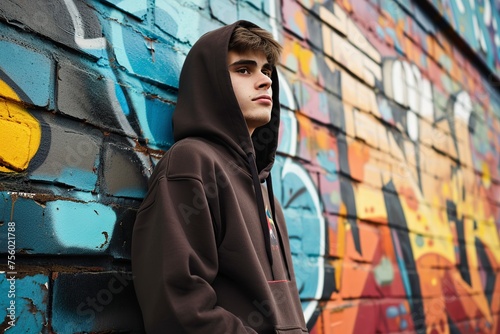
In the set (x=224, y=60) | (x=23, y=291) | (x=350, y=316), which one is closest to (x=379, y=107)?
(x=350, y=316)

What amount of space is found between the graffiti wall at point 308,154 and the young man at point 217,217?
0.17m

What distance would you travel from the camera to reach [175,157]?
1.58m

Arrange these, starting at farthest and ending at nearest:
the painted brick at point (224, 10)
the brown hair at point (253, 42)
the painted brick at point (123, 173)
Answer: the painted brick at point (224, 10), the brown hair at point (253, 42), the painted brick at point (123, 173)

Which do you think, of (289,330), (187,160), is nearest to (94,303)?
(187,160)

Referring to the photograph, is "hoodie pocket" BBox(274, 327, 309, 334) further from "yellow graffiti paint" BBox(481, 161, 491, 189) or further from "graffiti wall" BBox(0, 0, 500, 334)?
"yellow graffiti paint" BBox(481, 161, 491, 189)

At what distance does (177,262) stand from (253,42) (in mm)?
890

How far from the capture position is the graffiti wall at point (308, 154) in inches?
57.6

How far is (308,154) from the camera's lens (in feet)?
9.36

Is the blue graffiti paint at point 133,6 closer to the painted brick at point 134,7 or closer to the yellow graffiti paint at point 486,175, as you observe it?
the painted brick at point 134,7

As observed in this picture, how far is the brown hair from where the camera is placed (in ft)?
6.26

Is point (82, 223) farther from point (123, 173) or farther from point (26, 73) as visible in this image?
point (26, 73)

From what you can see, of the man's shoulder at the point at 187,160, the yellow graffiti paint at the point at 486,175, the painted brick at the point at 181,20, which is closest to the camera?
→ the man's shoulder at the point at 187,160

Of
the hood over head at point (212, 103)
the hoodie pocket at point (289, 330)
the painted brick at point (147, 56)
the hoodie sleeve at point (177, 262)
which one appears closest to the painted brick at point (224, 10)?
the painted brick at point (147, 56)

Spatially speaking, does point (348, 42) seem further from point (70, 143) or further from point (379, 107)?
point (70, 143)
